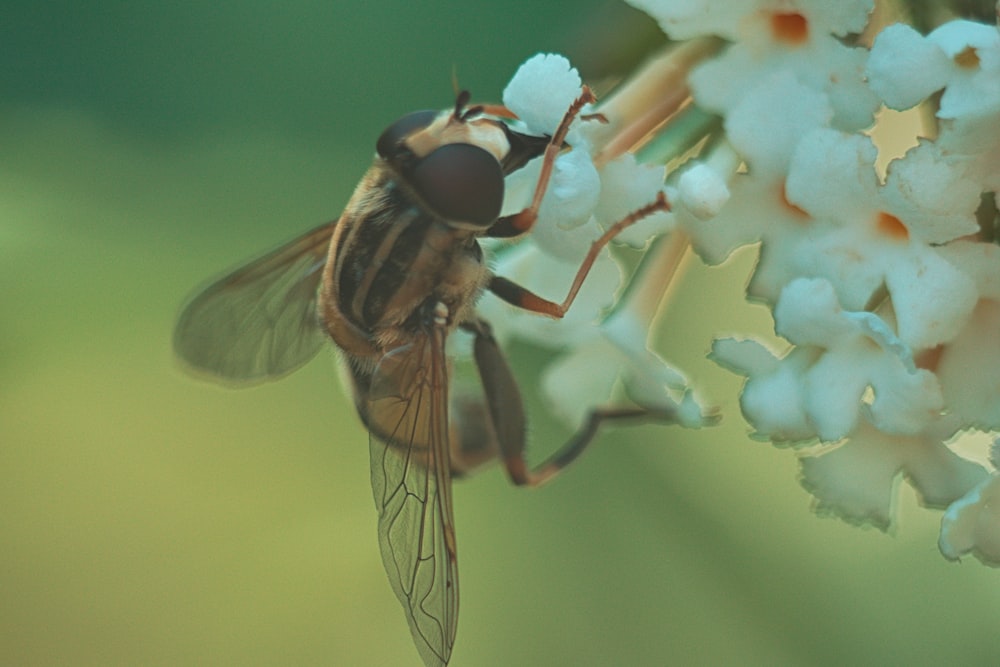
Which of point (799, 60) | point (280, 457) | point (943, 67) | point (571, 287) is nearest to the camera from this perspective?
point (943, 67)

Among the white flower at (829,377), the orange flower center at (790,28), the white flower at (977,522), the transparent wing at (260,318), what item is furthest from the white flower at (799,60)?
the transparent wing at (260,318)

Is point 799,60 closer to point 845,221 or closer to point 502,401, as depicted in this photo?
point 845,221

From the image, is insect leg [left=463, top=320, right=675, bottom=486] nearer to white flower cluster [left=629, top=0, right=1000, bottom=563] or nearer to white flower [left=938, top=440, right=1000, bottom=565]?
white flower cluster [left=629, top=0, right=1000, bottom=563]

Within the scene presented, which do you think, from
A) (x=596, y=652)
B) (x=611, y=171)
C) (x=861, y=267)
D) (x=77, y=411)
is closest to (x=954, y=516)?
(x=861, y=267)

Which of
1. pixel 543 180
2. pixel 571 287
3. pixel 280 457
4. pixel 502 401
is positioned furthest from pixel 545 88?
pixel 280 457

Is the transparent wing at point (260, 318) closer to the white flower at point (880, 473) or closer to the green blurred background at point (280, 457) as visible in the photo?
the green blurred background at point (280, 457)

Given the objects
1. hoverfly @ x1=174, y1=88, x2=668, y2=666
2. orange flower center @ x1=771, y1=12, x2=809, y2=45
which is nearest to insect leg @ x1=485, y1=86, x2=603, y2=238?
hoverfly @ x1=174, y1=88, x2=668, y2=666
